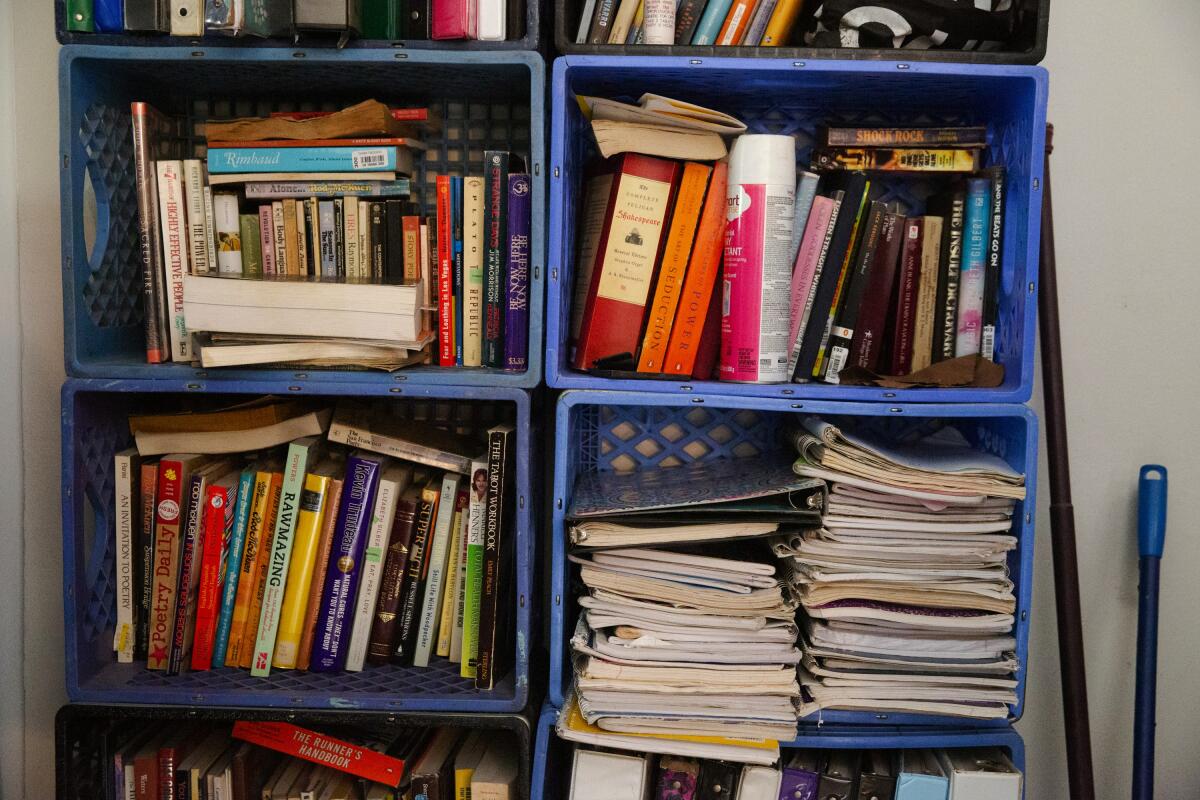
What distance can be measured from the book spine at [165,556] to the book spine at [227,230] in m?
0.31

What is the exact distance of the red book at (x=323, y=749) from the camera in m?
1.30

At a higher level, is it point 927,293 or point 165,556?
point 927,293

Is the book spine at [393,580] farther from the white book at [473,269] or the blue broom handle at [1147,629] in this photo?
the blue broom handle at [1147,629]

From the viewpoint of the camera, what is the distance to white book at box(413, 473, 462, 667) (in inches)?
51.6

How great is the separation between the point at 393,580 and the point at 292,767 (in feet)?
1.21

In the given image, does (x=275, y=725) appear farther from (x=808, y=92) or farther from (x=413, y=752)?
(x=808, y=92)

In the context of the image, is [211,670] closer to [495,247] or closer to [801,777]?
[495,247]

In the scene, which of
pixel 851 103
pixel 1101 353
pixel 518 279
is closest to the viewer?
pixel 518 279

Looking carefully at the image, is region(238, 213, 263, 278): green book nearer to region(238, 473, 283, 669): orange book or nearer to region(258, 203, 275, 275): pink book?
region(258, 203, 275, 275): pink book

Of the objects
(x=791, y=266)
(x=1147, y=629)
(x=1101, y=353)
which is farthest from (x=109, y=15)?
(x=1147, y=629)

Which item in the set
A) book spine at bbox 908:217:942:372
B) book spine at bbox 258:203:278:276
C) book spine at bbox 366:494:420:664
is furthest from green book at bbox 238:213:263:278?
book spine at bbox 908:217:942:372

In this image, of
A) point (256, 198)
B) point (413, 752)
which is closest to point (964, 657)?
point (413, 752)

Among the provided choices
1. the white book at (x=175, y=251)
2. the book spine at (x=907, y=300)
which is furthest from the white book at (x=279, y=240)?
the book spine at (x=907, y=300)

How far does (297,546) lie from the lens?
1300mm
